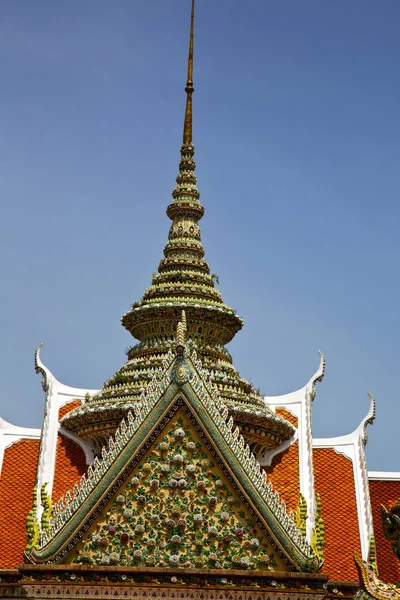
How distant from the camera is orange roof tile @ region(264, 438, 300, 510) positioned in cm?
1731

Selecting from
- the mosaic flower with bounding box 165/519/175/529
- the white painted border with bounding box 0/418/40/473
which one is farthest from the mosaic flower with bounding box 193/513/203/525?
the white painted border with bounding box 0/418/40/473

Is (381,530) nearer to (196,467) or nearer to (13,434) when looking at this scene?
(196,467)

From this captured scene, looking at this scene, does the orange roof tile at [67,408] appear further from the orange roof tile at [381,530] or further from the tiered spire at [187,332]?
the orange roof tile at [381,530]

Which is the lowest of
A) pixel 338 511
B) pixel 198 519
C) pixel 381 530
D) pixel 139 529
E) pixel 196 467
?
pixel 139 529

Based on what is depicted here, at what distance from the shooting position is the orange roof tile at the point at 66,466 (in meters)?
17.4

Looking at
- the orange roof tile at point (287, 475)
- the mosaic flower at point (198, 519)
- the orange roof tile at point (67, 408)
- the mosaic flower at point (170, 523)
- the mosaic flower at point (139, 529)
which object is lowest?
the mosaic flower at point (139, 529)

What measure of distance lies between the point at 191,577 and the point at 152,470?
156 centimetres

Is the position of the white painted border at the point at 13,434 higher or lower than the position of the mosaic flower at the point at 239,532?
higher

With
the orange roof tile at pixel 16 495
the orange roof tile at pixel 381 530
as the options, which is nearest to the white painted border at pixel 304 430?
the orange roof tile at pixel 381 530

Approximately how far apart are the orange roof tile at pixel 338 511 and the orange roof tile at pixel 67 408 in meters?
4.25

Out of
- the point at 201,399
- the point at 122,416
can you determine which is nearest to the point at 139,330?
the point at 122,416

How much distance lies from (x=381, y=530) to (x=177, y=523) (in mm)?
5333

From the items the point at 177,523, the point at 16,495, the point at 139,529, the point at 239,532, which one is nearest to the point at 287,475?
the point at 239,532

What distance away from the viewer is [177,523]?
47.8 ft
